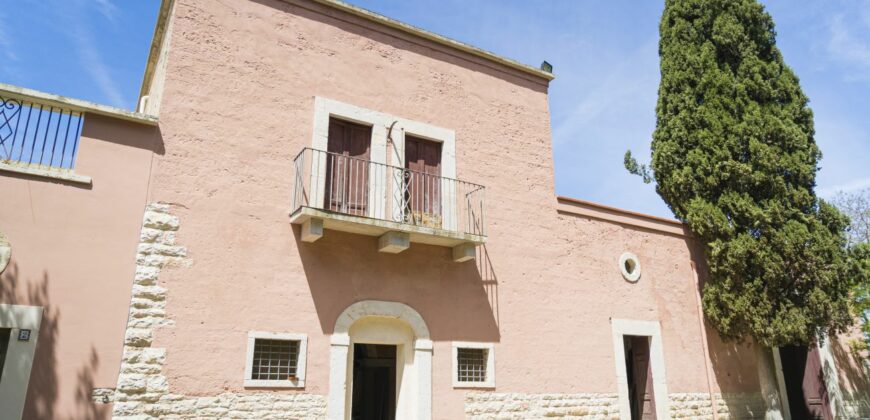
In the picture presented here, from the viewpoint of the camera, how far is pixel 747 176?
1081 cm

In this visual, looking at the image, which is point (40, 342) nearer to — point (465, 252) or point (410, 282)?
point (410, 282)

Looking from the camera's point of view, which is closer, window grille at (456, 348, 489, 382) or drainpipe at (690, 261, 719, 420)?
window grille at (456, 348, 489, 382)

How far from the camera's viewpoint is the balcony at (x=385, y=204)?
Answer: 800cm

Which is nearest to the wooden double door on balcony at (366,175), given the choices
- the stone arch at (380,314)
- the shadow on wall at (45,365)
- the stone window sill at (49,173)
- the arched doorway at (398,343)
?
the stone arch at (380,314)

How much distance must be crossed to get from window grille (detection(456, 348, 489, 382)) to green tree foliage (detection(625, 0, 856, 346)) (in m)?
5.12

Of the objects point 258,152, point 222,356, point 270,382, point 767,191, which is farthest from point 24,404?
point 767,191

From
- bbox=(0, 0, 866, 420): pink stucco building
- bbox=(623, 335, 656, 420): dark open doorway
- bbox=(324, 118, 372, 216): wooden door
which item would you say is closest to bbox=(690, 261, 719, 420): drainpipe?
bbox=(0, 0, 866, 420): pink stucco building

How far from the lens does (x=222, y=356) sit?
714 cm

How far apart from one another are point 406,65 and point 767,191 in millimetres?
7087

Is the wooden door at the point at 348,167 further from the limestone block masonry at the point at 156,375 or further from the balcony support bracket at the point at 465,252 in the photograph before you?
the limestone block masonry at the point at 156,375

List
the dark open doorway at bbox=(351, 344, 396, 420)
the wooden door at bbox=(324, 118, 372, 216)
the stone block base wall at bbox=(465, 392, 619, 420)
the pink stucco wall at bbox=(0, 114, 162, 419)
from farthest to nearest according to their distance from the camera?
the dark open doorway at bbox=(351, 344, 396, 420)
the stone block base wall at bbox=(465, 392, 619, 420)
the wooden door at bbox=(324, 118, 372, 216)
the pink stucco wall at bbox=(0, 114, 162, 419)

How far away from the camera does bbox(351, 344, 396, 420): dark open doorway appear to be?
10039 millimetres

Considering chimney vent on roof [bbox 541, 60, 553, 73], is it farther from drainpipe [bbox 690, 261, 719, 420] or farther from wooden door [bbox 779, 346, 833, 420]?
wooden door [bbox 779, 346, 833, 420]

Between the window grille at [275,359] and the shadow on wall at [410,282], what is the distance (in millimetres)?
514
